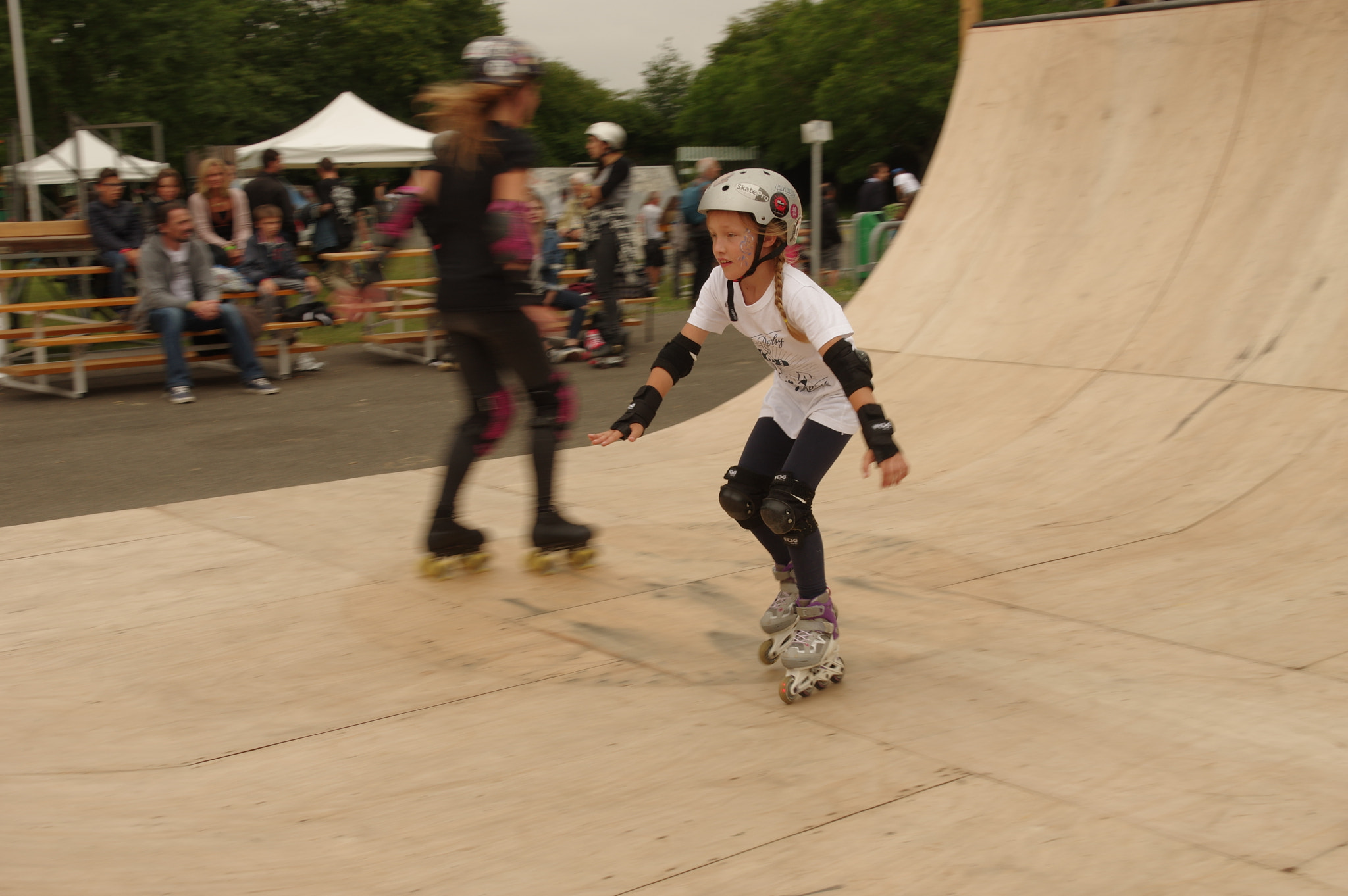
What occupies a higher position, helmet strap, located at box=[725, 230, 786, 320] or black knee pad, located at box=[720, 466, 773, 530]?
helmet strap, located at box=[725, 230, 786, 320]

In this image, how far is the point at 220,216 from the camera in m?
11.2

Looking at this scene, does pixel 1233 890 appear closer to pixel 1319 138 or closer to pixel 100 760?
pixel 100 760

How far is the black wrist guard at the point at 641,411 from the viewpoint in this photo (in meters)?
3.86

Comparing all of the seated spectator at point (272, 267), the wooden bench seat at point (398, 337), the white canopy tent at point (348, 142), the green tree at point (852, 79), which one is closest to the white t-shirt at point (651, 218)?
the white canopy tent at point (348, 142)

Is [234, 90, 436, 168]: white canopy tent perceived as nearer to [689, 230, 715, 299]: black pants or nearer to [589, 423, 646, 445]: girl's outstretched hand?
[689, 230, 715, 299]: black pants

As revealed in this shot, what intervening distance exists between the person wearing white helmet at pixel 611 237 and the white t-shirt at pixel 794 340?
7.34 metres

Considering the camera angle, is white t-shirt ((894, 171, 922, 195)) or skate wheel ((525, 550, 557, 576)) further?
white t-shirt ((894, 171, 922, 195))

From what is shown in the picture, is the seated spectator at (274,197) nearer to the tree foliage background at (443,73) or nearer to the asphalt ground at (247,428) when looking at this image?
the asphalt ground at (247,428)

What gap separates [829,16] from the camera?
1720 inches

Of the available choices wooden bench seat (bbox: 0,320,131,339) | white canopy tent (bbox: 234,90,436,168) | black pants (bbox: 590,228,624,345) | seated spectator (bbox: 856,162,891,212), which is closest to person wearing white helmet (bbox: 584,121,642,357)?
black pants (bbox: 590,228,624,345)

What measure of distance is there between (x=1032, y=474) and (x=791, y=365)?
9.88 feet

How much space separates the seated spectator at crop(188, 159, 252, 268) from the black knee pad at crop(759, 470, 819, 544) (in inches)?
341

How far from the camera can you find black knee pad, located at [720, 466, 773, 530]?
12.8 ft

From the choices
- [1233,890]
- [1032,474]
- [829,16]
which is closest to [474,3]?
[829,16]
